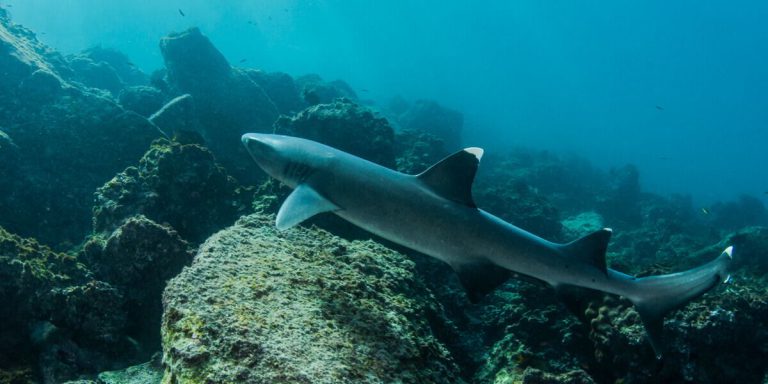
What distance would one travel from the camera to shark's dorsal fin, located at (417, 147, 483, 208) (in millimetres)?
3570

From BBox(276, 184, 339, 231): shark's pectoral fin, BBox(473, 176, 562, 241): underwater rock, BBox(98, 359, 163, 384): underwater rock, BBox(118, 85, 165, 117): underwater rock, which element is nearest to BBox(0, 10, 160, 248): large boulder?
BBox(118, 85, 165, 117): underwater rock

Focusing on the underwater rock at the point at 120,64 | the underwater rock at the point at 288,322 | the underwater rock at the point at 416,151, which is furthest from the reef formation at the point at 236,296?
the underwater rock at the point at 120,64

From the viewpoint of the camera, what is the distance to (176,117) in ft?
41.2

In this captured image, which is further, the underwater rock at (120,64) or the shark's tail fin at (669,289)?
the underwater rock at (120,64)

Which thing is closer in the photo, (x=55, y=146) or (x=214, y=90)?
(x=55, y=146)

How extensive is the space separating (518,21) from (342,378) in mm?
216181

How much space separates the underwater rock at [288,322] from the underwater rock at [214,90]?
39.3ft

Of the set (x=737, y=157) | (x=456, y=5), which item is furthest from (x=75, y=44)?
(x=737, y=157)

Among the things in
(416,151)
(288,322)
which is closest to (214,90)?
(416,151)

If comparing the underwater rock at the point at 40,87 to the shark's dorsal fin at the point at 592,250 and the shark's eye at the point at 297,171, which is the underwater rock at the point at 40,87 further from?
the shark's dorsal fin at the point at 592,250

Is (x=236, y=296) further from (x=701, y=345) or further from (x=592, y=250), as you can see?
(x=701, y=345)

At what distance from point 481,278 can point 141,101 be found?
17.4 m

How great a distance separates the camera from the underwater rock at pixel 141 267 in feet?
16.3

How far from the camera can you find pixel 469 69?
172 m
